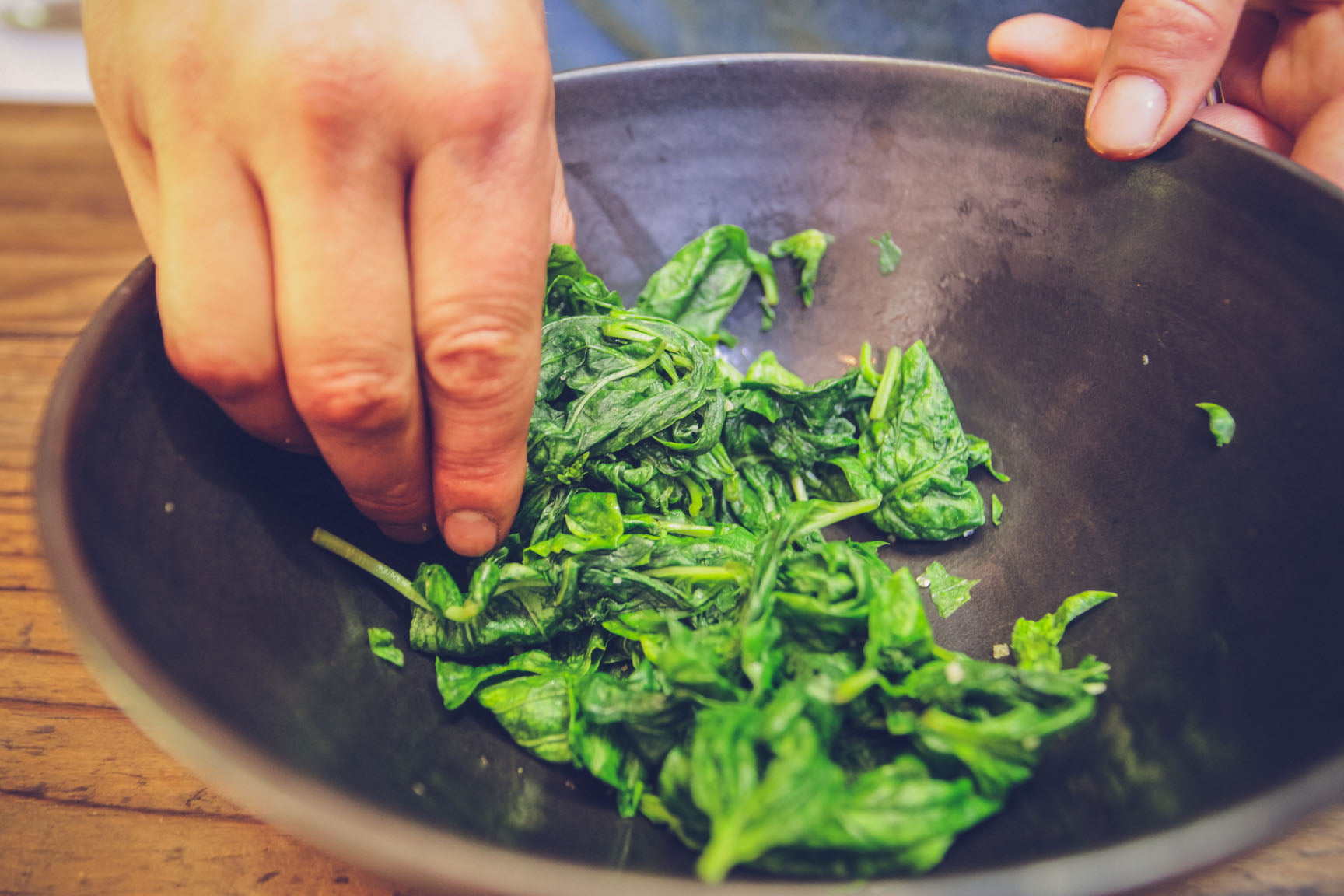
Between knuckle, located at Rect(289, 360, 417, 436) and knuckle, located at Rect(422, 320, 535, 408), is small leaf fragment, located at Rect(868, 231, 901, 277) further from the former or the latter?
knuckle, located at Rect(289, 360, 417, 436)

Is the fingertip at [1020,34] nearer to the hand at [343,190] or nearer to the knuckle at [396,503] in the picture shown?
the hand at [343,190]

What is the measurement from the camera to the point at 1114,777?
148cm

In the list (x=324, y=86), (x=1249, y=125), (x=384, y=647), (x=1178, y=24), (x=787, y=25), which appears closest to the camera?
(x=324, y=86)

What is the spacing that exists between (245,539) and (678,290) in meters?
1.43

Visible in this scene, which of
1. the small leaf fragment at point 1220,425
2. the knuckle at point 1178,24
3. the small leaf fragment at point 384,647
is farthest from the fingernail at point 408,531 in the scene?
the knuckle at point 1178,24

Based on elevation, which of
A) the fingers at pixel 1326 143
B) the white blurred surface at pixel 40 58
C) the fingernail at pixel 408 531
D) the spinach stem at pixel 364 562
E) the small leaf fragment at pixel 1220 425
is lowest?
the white blurred surface at pixel 40 58

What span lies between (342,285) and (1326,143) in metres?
2.63

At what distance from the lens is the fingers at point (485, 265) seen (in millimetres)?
1330

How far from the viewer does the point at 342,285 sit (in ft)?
4.25

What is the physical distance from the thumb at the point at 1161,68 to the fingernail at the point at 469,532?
1871mm

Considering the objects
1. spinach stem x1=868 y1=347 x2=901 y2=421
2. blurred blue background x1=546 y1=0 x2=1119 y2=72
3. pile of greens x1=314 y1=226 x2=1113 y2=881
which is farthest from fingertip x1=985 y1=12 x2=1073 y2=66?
spinach stem x1=868 y1=347 x2=901 y2=421

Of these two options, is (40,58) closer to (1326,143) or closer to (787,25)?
(787,25)

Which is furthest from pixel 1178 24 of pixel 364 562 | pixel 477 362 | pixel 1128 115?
pixel 364 562

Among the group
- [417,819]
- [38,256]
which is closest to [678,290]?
[417,819]
